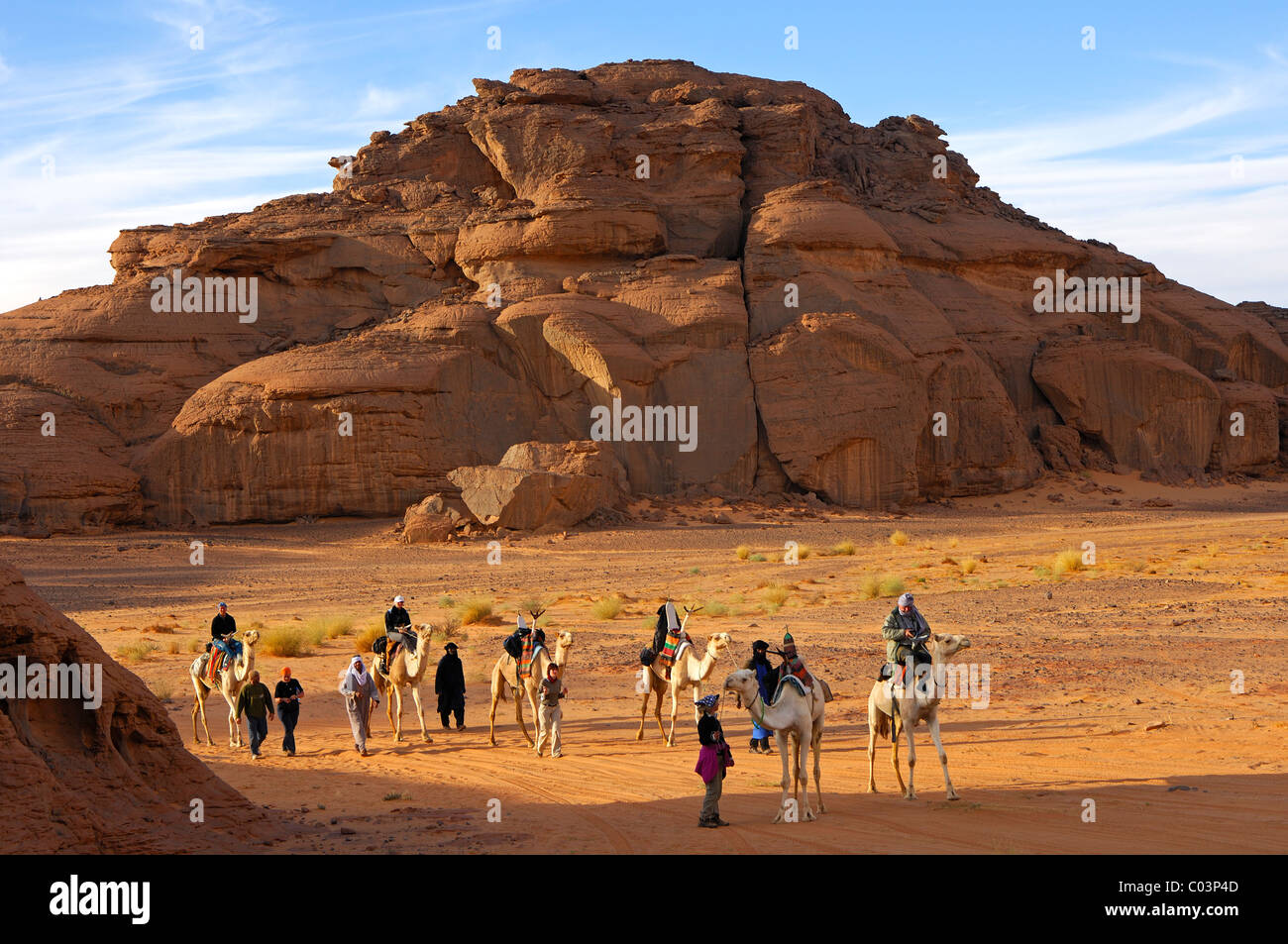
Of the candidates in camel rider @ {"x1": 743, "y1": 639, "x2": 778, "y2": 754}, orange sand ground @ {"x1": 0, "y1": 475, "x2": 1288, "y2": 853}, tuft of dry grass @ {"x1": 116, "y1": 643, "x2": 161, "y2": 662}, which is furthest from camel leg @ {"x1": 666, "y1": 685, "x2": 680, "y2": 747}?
tuft of dry grass @ {"x1": 116, "y1": 643, "x2": 161, "y2": 662}

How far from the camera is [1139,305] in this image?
56.0 metres

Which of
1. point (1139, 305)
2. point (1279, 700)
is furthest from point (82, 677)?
point (1139, 305)

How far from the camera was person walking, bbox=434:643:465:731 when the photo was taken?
54.6 feet

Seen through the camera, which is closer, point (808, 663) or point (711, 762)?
point (711, 762)

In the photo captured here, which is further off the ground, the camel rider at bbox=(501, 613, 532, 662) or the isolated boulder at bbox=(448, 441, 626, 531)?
the isolated boulder at bbox=(448, 441, 626, 531)

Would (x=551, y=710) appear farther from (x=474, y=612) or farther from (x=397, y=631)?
(x=474, y=612)

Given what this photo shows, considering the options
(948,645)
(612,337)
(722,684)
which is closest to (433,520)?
(612,337)

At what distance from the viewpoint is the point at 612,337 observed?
1777 inches

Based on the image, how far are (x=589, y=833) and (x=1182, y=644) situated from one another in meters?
13.7

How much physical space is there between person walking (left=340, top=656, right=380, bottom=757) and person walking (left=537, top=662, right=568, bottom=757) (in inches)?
95.8

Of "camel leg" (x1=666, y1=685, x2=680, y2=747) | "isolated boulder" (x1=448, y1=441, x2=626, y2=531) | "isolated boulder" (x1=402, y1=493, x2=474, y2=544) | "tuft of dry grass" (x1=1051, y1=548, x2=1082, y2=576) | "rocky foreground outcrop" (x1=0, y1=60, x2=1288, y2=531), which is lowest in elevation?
"camel leg" (x1=666, y1=685, x2=680, y2=747)

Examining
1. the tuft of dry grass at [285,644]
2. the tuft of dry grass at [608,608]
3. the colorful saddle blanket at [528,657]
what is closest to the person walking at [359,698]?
the colorful saddle blanket at [528,657]

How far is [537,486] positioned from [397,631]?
22.6 metres

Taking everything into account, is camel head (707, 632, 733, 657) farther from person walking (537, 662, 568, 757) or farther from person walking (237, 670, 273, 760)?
person walking (237, 670, 273, 760)
